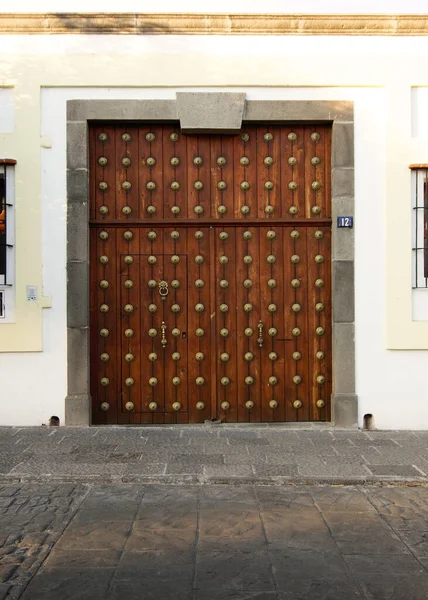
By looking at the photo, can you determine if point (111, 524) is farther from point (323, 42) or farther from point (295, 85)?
point (323, 42)

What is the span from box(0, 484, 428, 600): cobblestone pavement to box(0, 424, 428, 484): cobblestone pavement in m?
0.17

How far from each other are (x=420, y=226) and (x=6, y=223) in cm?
453

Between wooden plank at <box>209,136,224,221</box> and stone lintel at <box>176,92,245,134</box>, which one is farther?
wooden plank at <box>209,136,224,221</box>

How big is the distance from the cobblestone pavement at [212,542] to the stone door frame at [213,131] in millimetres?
1998

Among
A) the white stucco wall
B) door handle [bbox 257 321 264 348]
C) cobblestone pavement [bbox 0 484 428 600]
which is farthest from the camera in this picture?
door handle [bbox 257 321 264 348]

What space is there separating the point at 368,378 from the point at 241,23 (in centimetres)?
408

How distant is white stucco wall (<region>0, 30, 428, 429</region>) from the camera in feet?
22.2

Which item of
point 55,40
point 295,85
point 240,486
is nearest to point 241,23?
point 295,85

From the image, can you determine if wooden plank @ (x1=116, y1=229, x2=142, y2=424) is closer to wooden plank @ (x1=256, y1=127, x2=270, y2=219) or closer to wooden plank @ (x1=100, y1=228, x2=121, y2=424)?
wooden plank @ (x1=100, y1=228, x2=121, y2=424)

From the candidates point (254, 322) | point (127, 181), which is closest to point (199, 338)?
point (254, 322)

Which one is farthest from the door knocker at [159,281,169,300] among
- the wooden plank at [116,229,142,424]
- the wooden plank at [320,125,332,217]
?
the wooden plank at [320,125,332,217]

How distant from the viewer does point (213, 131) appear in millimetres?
6898

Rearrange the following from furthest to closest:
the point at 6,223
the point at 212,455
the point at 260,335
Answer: the point at 260,335 < the point at 6,223 < the point at 212,455

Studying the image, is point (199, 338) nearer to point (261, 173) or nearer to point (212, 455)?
point (212, 455)
